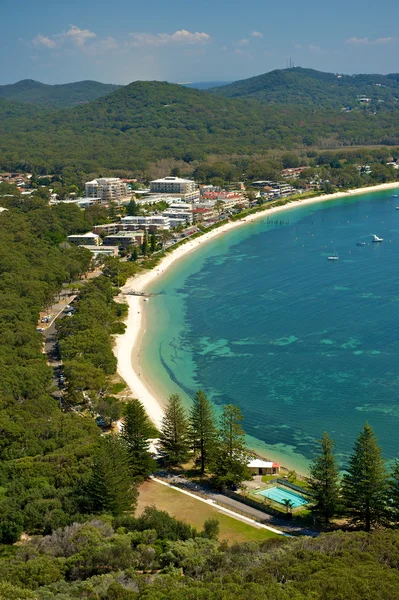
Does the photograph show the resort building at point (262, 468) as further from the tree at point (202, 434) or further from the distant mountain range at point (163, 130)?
the distant mountain range at point (163, 130)

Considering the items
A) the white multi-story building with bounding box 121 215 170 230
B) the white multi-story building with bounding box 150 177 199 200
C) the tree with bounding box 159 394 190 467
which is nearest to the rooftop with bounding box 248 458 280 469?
the tree with bounding box 159 394 190 467

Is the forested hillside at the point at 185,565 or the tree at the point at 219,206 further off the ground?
the tree at the point at 219,206

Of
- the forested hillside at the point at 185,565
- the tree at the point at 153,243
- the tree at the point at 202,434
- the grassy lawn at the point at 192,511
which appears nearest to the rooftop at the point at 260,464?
the tree at the point at 202,434

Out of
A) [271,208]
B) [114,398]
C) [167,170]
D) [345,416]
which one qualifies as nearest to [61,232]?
[271,208]

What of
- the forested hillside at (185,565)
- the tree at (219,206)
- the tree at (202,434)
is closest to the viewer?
the forested hillside at (185,565)

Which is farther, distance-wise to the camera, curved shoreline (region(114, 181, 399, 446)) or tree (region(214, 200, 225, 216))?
tree (region(214, 200, 225, 216))

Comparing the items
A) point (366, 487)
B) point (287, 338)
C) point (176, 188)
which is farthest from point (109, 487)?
point (176, 188)

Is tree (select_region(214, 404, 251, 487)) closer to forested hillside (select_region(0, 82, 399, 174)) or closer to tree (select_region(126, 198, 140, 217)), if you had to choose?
tree (select_region(126, 198, 140, 217))
